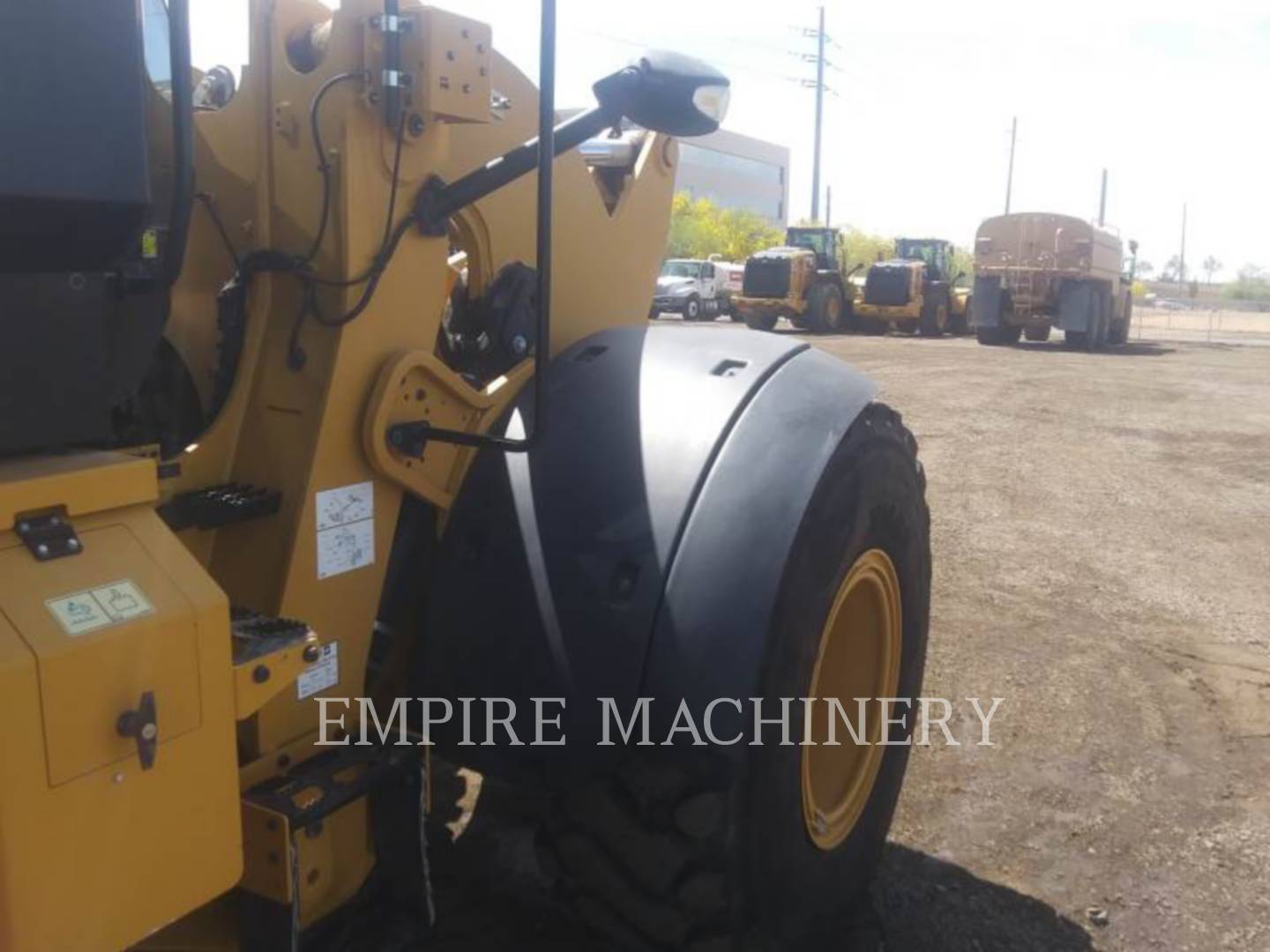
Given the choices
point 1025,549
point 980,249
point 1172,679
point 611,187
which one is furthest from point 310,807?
point 980,249

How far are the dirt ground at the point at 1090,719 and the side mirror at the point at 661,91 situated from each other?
0.85m

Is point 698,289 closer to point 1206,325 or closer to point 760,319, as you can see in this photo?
point 760,319

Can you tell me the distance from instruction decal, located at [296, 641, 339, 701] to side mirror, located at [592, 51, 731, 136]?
1.09 metres

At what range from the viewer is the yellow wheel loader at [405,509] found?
1.61 meters

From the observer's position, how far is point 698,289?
104 ft

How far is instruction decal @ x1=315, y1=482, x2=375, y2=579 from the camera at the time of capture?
2141 mm

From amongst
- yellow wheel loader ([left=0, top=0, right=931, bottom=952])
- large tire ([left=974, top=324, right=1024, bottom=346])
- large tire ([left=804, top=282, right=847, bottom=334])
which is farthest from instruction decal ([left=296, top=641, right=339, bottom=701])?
large tire ([left=804, top=282, right=847, bottom=334])

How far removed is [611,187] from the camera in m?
3.22

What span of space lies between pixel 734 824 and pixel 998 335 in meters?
24.1

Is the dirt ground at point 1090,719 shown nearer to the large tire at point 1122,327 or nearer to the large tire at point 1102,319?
the large tire at point 1102,319

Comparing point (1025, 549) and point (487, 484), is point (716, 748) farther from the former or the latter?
point (1025, 549)

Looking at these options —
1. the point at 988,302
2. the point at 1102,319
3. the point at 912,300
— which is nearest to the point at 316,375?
the point at 988,302

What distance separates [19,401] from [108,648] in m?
0.35

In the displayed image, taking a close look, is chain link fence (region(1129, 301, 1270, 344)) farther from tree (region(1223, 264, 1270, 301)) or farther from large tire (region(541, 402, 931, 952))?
large tire (region(541, 402, 931, 952))
